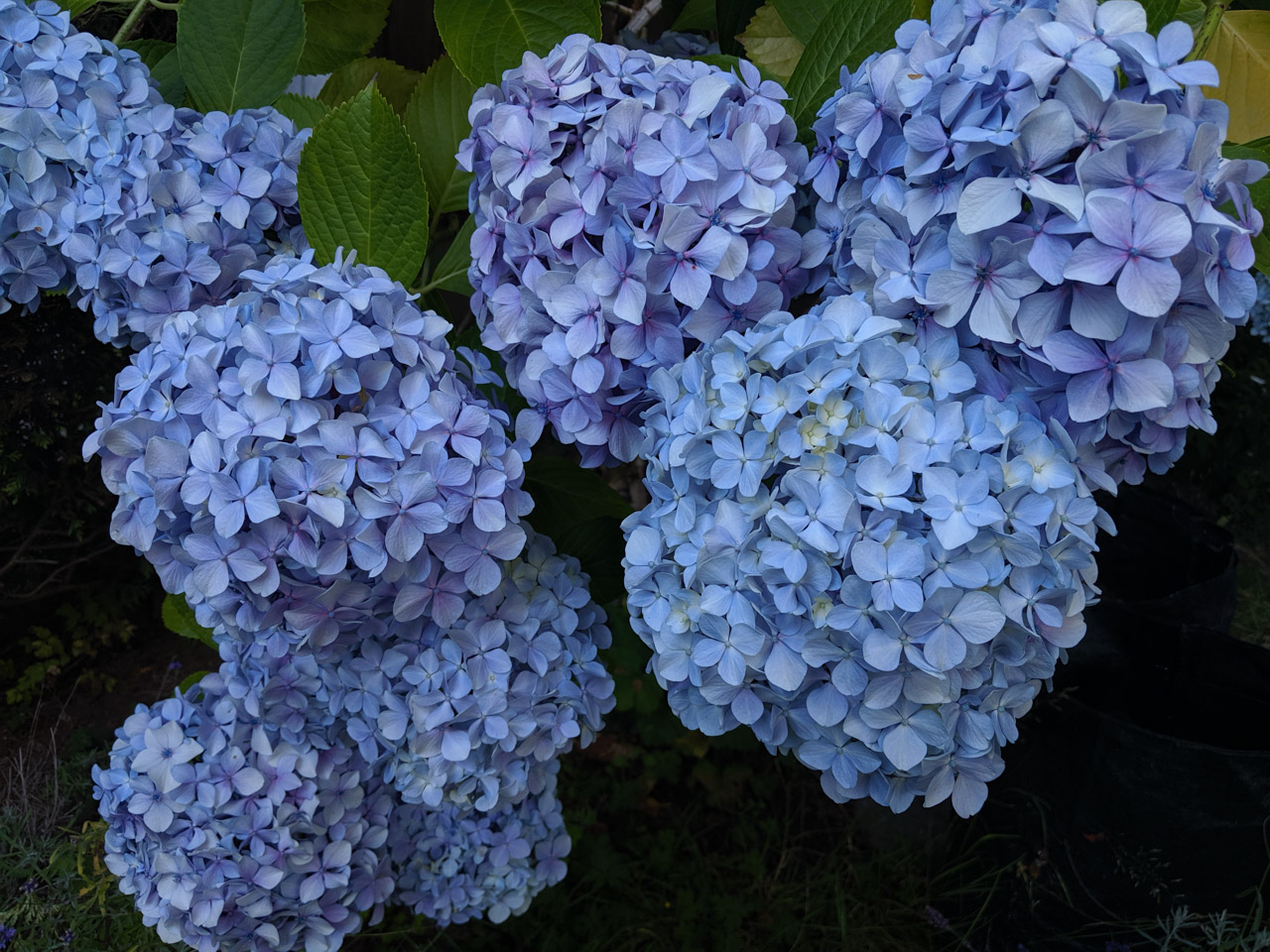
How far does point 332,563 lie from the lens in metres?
0.58

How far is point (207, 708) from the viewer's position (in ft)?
2.90

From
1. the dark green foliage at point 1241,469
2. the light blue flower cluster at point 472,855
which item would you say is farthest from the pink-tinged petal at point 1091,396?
the dark green foliage at point 1241,469

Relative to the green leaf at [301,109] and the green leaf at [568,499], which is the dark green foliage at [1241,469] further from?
the green leaf at [301,109]

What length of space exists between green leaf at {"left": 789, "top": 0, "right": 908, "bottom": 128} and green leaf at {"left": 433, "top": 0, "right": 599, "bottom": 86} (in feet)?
0.58

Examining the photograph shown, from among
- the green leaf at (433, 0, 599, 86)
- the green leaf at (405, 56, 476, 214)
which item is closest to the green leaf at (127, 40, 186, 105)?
the green leaf at (405, 56, 476, 214)

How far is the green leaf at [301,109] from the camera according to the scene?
86 centimetres

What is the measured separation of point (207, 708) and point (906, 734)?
2.15ft

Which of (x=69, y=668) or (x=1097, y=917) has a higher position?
(x=1097, y=917)

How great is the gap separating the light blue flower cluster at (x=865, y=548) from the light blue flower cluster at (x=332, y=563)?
0.15 metres

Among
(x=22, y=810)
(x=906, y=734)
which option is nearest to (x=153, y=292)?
(x=906, y=734)

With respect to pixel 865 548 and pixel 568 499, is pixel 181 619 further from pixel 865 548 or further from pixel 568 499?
pixel 865 548

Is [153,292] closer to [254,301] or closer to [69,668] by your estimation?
[254,301]

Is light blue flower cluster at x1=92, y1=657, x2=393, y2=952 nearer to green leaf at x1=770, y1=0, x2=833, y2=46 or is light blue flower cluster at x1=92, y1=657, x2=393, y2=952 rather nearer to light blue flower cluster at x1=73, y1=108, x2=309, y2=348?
light blue flower cluster at x1=73, y1=108, x2=309, y2=348

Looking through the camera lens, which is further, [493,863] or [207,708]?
[493,863]
